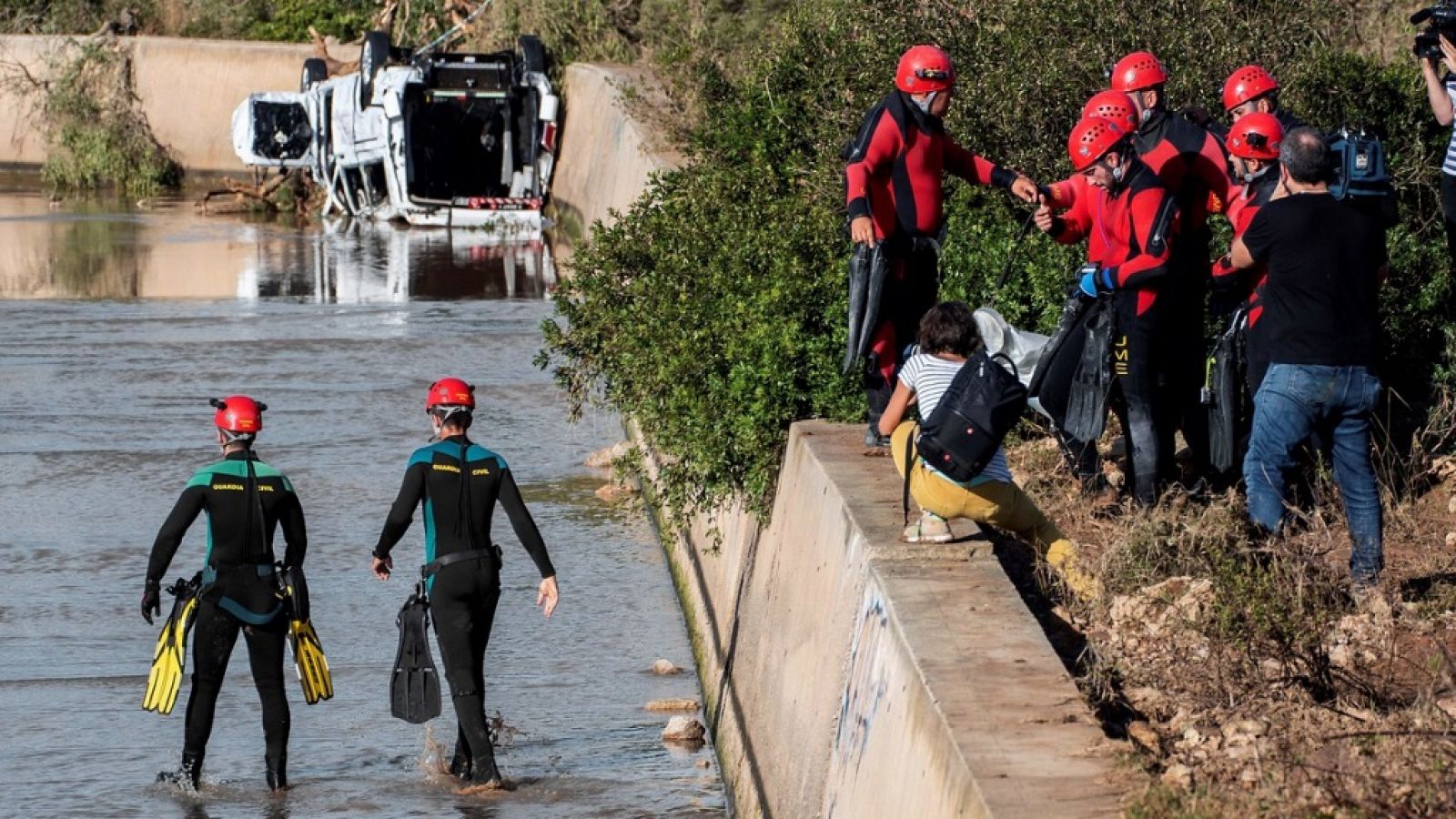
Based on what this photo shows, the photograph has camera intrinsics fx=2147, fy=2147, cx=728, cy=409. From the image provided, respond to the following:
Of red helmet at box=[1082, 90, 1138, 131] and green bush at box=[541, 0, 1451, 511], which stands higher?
red helmet at box=[1082, 90, 1138, 131]

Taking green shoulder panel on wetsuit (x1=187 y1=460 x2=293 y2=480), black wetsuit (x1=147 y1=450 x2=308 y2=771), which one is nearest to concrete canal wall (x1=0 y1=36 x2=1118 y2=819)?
black wetsuit (x1=147 y1=450 x2=308 y2=771)

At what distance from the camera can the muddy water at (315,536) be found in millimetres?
8891

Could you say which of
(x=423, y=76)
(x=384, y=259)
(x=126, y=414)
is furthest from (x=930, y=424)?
(x=423, y=76)

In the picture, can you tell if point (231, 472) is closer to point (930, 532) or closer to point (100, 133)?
point (930, 532)

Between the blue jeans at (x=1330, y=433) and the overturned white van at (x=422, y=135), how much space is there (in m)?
20.7

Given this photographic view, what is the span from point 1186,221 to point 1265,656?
2.45 meters

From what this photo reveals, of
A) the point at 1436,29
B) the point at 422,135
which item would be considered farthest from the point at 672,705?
the point at 422,135

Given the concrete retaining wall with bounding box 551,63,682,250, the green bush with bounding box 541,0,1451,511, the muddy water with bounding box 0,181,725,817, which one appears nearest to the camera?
the muddy water with bounding box 0,181,725,817

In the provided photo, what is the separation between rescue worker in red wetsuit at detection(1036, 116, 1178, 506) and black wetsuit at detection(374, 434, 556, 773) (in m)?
2.47

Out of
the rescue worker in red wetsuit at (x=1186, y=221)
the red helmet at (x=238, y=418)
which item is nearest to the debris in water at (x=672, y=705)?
the red helmet at (x=238, y=418)

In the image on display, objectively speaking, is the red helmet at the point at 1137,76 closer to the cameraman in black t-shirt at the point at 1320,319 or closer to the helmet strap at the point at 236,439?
the cameraman in black t-shirt at the point at 1320,319

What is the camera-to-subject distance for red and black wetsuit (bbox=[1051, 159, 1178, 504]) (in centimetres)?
817

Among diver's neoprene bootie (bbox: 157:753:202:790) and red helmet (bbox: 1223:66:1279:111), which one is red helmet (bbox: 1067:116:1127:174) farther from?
diver's neoprene bootie (bbox: 157:753:202:790)

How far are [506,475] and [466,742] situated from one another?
1.09 m
